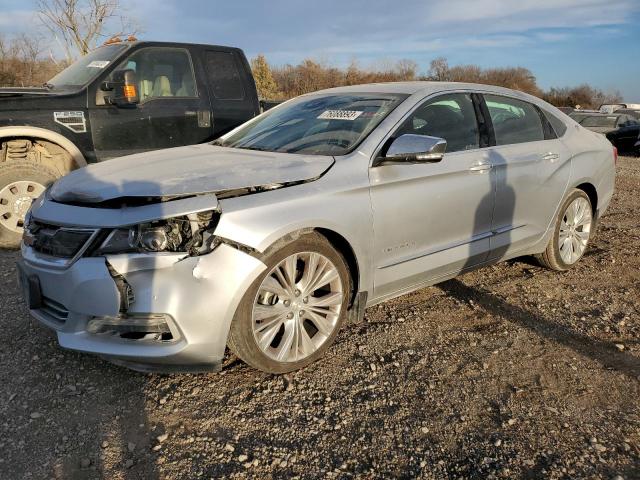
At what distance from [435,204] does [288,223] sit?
3.93ft

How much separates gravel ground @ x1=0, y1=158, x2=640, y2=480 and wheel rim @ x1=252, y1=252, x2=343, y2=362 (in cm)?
18

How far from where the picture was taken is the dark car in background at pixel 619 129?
18188mm

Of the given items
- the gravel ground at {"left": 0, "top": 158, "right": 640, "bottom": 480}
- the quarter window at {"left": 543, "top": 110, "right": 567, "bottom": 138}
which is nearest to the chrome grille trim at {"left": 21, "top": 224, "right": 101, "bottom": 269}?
the gravel ground at {"left": 0, "top": 158, "right": 640, "bottom": 480}

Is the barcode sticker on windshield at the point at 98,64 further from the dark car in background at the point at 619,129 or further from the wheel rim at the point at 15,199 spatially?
the dark car in background at the point at 619,129

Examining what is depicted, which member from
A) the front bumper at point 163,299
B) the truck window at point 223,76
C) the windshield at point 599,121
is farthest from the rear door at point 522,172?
the windshield at point 599,121

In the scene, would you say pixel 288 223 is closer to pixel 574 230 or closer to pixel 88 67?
pixel 574 230

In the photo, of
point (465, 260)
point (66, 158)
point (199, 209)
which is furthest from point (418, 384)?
point (66, 158)

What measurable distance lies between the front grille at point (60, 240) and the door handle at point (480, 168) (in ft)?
8.37

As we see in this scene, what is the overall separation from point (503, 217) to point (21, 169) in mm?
4406

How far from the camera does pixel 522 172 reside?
4.22m

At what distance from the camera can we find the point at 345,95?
4082 mm

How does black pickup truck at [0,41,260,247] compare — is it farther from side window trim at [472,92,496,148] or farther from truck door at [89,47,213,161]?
side window trim at [472,92,496,148]

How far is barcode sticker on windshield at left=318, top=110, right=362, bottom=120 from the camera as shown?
12.1ft

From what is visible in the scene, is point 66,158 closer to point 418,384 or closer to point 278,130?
point 278,130
